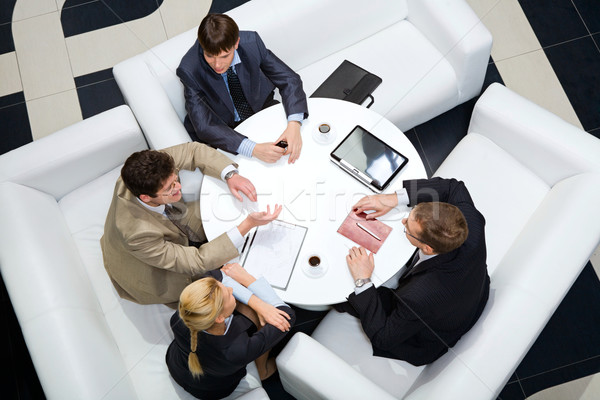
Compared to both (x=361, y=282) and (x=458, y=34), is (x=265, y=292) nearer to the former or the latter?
(x=361, y=282)

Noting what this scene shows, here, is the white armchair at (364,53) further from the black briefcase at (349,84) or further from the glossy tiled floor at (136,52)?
the glossy tiled floor at (136,52)

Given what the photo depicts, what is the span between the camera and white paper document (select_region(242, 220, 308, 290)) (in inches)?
84.9

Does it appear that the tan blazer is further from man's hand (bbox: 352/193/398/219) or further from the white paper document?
man's hand (bbox: 352/193/398/219)

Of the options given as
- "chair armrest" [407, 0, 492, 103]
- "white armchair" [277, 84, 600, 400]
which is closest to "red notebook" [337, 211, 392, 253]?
"white armchair" [277, 84, 600, 400]

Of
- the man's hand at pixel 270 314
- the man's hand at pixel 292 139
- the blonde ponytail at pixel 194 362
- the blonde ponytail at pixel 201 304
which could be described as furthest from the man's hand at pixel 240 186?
the blonde ponytail at pixel 194 362

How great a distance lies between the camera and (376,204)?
2199mm

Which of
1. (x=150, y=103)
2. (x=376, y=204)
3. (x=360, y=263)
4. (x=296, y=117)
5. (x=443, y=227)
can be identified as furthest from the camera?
(x=150, y=103)

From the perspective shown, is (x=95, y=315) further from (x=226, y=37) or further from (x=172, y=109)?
(x=226, y=37)

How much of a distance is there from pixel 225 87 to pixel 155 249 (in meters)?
0.96

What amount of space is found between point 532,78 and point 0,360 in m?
3.85

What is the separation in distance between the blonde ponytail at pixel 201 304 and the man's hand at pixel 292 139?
0.83 metres

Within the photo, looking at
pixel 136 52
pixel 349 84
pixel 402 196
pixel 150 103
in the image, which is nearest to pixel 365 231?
pixel 402 196

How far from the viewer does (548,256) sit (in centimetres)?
206

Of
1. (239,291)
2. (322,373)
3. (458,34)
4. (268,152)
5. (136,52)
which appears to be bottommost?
(322,373)
